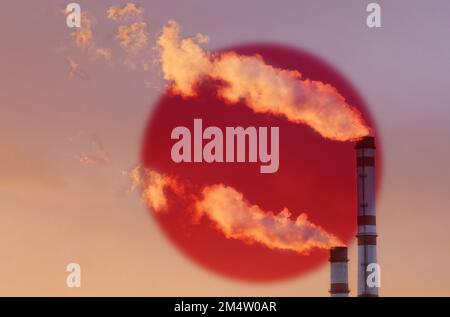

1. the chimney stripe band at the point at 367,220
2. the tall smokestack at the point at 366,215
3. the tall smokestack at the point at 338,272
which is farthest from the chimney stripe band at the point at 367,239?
the tall smokestack at the point at 338,272

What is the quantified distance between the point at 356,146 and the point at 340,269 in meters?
12.2

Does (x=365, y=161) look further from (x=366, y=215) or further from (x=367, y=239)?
(x=367, y=239)

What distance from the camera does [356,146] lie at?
90.5 m

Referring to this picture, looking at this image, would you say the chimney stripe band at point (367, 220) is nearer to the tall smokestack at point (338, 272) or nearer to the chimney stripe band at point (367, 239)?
the chimney stripe band at point (367, 239)

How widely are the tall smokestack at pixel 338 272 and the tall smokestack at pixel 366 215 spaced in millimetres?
1708

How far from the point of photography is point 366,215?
88812mm

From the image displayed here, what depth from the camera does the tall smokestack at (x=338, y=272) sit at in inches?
3415

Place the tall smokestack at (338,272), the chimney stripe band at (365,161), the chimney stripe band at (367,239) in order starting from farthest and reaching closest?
the chimney stripe band at (365,161) < the chimney stripe band at (367,239) < the tall smokestack at (338,272)
